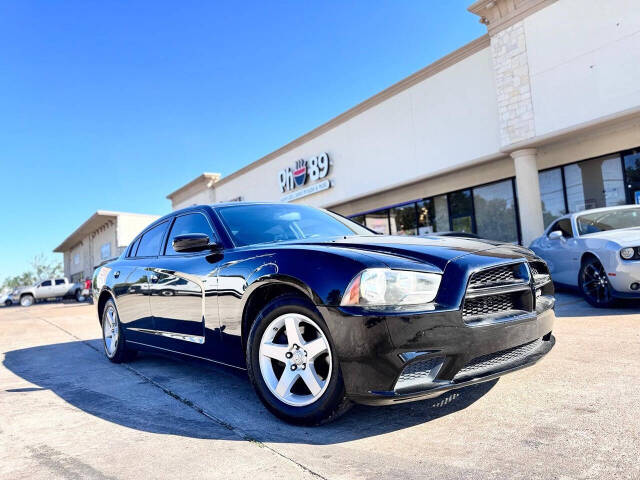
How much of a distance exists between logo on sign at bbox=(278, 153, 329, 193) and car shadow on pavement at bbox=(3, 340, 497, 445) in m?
16.4

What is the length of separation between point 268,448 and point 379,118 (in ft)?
53.7

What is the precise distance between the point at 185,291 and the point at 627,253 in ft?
17.0

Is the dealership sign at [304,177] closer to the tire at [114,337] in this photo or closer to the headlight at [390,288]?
the tire at [114,337]

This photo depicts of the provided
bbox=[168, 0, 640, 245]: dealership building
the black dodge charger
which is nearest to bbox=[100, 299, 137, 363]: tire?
the black dodge charger

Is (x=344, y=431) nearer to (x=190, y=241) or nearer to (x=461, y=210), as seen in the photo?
(x=190, y=241)

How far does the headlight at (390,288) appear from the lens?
2453 millimetres

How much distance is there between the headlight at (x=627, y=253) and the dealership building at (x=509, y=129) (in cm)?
675

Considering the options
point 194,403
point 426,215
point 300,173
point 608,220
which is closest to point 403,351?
point 194,403

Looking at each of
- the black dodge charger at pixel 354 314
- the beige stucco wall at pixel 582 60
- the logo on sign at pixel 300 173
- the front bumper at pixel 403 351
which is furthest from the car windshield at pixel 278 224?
the logo on sign at pixel 300 173

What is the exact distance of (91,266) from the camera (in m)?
55.8

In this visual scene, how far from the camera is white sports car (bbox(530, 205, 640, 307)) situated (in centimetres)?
576

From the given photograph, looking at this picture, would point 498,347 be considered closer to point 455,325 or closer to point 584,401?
point 455,325

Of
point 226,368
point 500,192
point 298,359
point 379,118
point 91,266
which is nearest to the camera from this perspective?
point 298,359

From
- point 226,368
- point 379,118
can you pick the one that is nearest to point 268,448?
point 226,368
